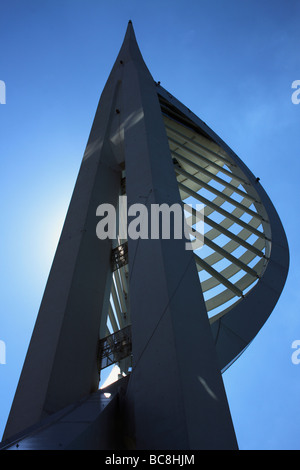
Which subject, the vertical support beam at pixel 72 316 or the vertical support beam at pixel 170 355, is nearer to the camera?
the vertical support beam at pixel 170 355

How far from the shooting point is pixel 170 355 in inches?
129

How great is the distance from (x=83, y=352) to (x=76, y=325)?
1.25ft

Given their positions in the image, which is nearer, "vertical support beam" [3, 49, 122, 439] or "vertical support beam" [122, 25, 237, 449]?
"vertical support beam" [122, 25, 237, 449]

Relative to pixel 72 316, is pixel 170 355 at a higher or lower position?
lower

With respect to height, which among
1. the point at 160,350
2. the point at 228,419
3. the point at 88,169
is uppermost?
the point at 88,169

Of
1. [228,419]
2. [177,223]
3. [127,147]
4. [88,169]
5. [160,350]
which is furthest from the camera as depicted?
[88,169]

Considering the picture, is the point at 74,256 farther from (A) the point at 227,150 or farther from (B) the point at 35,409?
(A) the point at 227,150

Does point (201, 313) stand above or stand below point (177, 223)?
below

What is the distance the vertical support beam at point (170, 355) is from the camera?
9.53 feet

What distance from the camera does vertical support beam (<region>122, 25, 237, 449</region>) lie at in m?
2.90

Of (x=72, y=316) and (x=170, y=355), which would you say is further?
(x=72, y=316)

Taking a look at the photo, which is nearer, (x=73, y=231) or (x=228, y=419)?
(x=228, y=419)

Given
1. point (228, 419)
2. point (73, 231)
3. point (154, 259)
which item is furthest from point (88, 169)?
point (228, 419)

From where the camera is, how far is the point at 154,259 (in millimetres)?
4172
